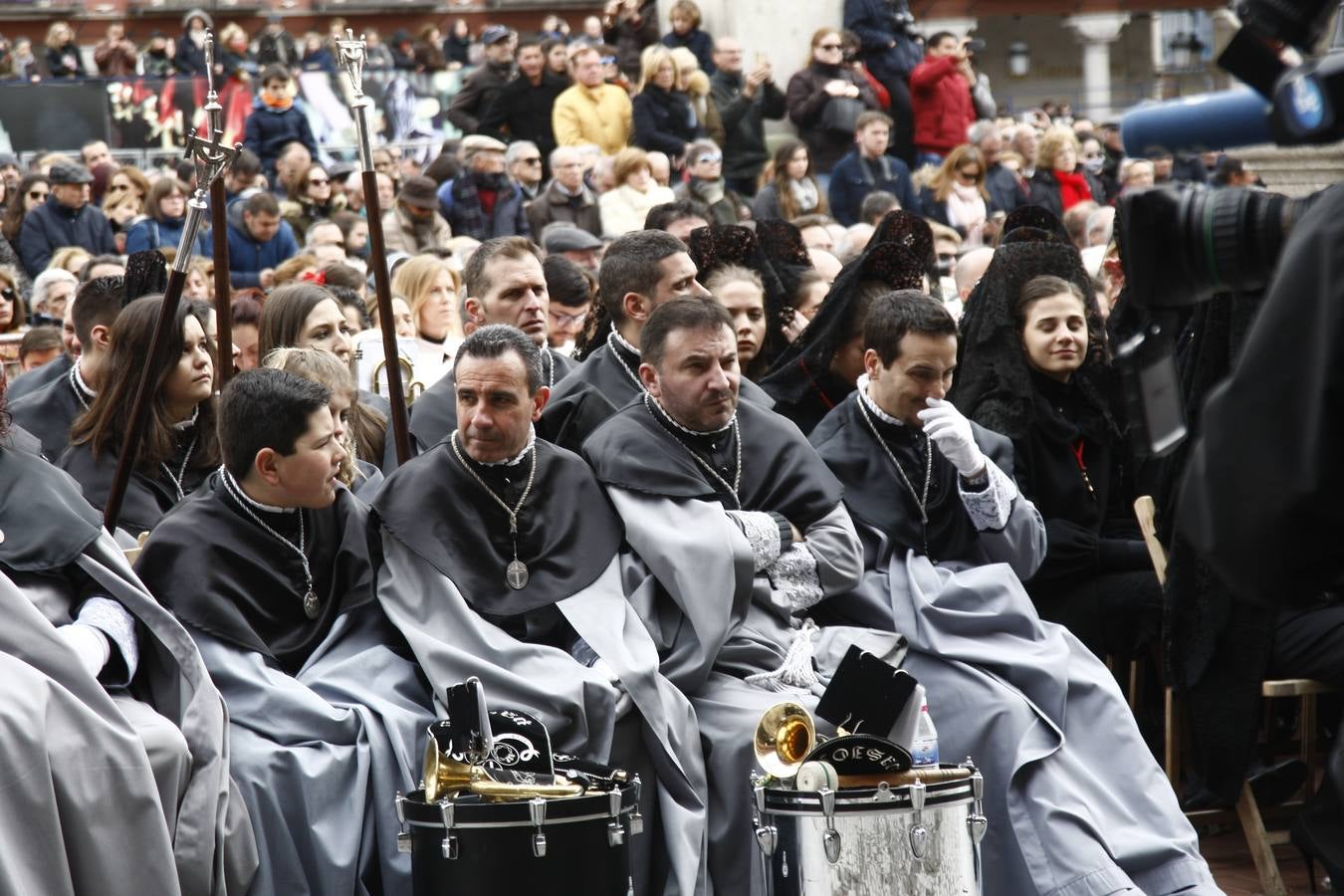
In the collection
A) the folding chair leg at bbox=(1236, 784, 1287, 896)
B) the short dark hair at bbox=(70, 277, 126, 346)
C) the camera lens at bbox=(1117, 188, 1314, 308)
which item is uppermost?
the camera lens at bbox=(1117, 188, 1314, 308)

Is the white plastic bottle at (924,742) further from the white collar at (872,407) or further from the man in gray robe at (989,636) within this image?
the white collar at (872,407)

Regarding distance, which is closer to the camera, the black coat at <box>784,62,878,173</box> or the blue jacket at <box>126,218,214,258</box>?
the blue jacket at <box>126,218,214,258</box>

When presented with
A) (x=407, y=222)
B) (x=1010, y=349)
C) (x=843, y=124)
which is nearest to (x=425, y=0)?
(x=843, y=124)

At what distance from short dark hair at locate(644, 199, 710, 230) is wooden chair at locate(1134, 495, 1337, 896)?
2.63 meters

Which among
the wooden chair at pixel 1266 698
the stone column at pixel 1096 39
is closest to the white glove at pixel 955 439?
the wooden chair at pixel 1266 698

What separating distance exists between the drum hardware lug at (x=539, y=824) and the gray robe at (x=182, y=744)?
0.81 meters

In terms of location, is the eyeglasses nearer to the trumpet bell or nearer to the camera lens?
the trumpet bell

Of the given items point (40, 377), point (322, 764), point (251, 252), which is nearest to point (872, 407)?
point (322, 764)

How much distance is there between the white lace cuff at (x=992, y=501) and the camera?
5.79 metres

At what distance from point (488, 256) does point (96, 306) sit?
1353mm

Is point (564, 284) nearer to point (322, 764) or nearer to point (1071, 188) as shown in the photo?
point (322, 764)

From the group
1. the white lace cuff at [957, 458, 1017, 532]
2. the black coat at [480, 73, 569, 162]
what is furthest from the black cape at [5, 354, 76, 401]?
the black coat at [480, 73, 569, 162]

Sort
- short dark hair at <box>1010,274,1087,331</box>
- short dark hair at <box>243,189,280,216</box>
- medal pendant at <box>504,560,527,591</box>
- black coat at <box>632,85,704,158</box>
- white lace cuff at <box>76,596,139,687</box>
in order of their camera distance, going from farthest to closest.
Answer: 1. black coat at <box>632,85,704,158</box>
2. short dark hair at <box>243,189,280,216</box>
3. short dark hair at <box>1010,274,1087,331</box>
4. medal pendant at <box>504,560,527,591</box>
5. white lace cuff at <box>76,596,139,687</box>

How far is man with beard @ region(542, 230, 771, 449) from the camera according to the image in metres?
6.20
